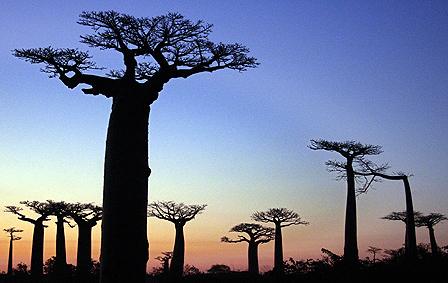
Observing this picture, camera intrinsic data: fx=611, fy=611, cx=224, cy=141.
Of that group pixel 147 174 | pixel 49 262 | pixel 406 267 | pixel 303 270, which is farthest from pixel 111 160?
pixel 49 262

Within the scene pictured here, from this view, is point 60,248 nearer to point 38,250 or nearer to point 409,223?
point 38,250

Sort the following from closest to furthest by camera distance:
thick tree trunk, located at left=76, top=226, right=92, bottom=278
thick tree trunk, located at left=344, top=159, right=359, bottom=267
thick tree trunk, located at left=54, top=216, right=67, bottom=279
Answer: thick tree trunk, located at left=344, top=159, right=359, bottom=267 < thick tree trunk, located at left=76, top=226, right=92, bottom=278 < thick tree trunk, located at left=54, top=216, right=67, bottom=279

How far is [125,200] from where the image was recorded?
768 centimetres

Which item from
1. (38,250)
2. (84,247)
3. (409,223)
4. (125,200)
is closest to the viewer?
(125,200)

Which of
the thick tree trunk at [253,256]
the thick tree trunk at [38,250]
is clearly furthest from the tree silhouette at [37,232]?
the thick tree trunk at [253,256]

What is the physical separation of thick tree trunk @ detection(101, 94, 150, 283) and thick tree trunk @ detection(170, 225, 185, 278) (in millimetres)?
17578

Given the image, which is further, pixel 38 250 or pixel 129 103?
pixel 38 250

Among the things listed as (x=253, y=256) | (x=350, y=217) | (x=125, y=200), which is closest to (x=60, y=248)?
(x=253, y=256)

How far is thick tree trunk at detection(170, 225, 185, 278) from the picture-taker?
82.7 feet

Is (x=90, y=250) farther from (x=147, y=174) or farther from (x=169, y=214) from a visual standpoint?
(x=147, y=174)

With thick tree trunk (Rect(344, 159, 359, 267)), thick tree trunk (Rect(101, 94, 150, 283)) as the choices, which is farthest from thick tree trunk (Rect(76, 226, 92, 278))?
thick tree trunk (Rect(101, 94, 150, 283))

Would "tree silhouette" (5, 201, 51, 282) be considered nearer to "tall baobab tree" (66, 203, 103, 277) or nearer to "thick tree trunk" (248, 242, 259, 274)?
"tall baobab tree" (66, 203, 103, 277)

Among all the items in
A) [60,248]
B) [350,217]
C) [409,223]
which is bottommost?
[60,248]

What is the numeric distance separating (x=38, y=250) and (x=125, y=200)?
19541mm
